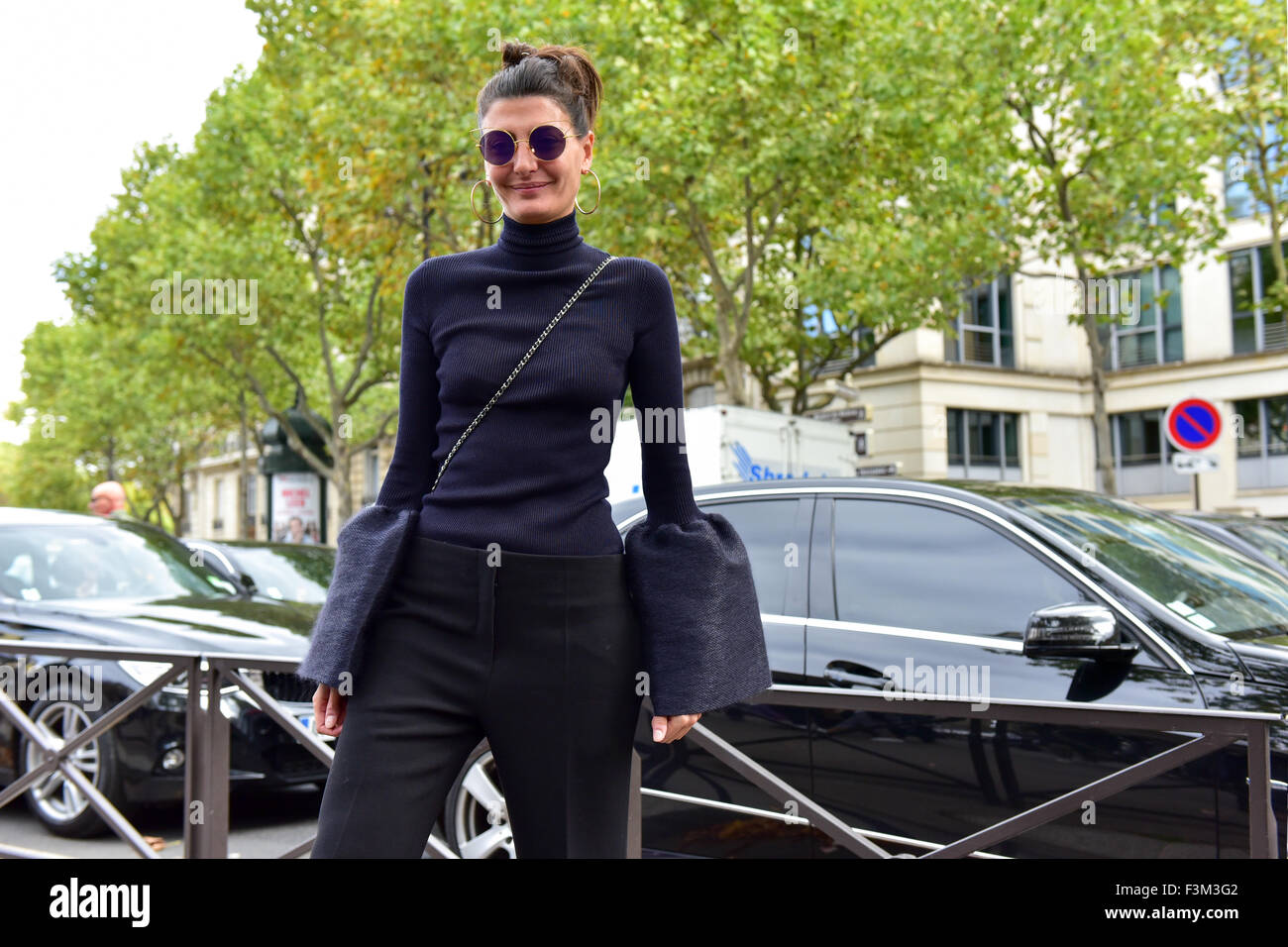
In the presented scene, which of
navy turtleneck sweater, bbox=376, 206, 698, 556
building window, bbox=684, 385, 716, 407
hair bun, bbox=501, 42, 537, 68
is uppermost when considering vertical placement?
building window, bbox=684, 385, 716, 407

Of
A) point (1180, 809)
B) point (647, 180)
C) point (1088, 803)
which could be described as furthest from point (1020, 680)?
point (647, 180)

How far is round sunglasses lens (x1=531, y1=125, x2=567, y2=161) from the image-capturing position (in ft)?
7.54

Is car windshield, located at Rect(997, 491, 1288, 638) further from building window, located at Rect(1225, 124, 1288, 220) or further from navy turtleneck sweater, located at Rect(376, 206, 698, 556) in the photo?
building window, located at Rect(1225, 124, 1288, 220)

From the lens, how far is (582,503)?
7.33ft

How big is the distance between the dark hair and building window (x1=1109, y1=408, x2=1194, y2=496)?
29.5 m

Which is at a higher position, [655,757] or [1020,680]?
[1020,680]

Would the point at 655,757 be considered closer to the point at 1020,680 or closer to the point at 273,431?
the point at 1020,680

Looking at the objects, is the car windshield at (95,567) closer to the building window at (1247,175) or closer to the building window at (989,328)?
the building window at (1247,175)

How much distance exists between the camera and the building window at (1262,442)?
27484 mm

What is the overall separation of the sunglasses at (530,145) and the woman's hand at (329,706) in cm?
97

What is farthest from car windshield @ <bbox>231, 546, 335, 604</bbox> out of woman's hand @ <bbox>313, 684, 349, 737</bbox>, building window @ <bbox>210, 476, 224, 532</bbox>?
building window @ <bbox>210, 476, 224, 532</bbox>

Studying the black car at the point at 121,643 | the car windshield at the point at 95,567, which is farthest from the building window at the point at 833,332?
the black car at the point at 121,643

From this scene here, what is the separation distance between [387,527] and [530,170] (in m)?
0.68
